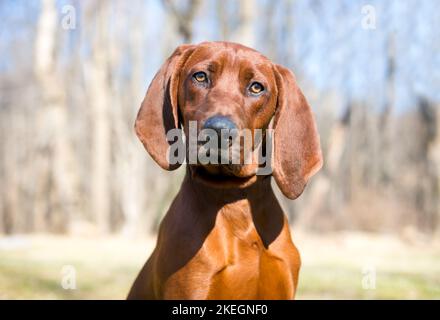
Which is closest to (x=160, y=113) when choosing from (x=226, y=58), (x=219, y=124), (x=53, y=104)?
(x=226, y=58)

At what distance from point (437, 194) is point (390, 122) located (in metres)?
4.64

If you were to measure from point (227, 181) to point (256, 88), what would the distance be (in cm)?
54

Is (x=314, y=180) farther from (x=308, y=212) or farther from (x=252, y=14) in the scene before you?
(x=252, y=14)

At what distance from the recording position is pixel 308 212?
787 inches

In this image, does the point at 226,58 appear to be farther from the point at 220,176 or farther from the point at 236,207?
the point at 236,207

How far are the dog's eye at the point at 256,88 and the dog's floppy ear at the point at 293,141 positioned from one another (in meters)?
0.17

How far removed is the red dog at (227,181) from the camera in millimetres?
3199

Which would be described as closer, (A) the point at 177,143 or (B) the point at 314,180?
(A) the point at 177,143

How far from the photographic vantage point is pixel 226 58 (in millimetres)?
3418

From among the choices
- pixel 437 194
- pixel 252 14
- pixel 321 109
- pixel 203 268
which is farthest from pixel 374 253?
pixel 203 268

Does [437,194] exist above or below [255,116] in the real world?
below

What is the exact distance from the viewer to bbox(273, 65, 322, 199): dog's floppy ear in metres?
3.45

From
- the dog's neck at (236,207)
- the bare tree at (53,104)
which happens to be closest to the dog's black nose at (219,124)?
the dog's neck at (236,207)

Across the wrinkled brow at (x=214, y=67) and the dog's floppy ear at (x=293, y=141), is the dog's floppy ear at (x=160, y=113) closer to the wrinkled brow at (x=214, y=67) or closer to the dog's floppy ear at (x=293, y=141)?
the wrinkled brow at (x=214, y=67)
